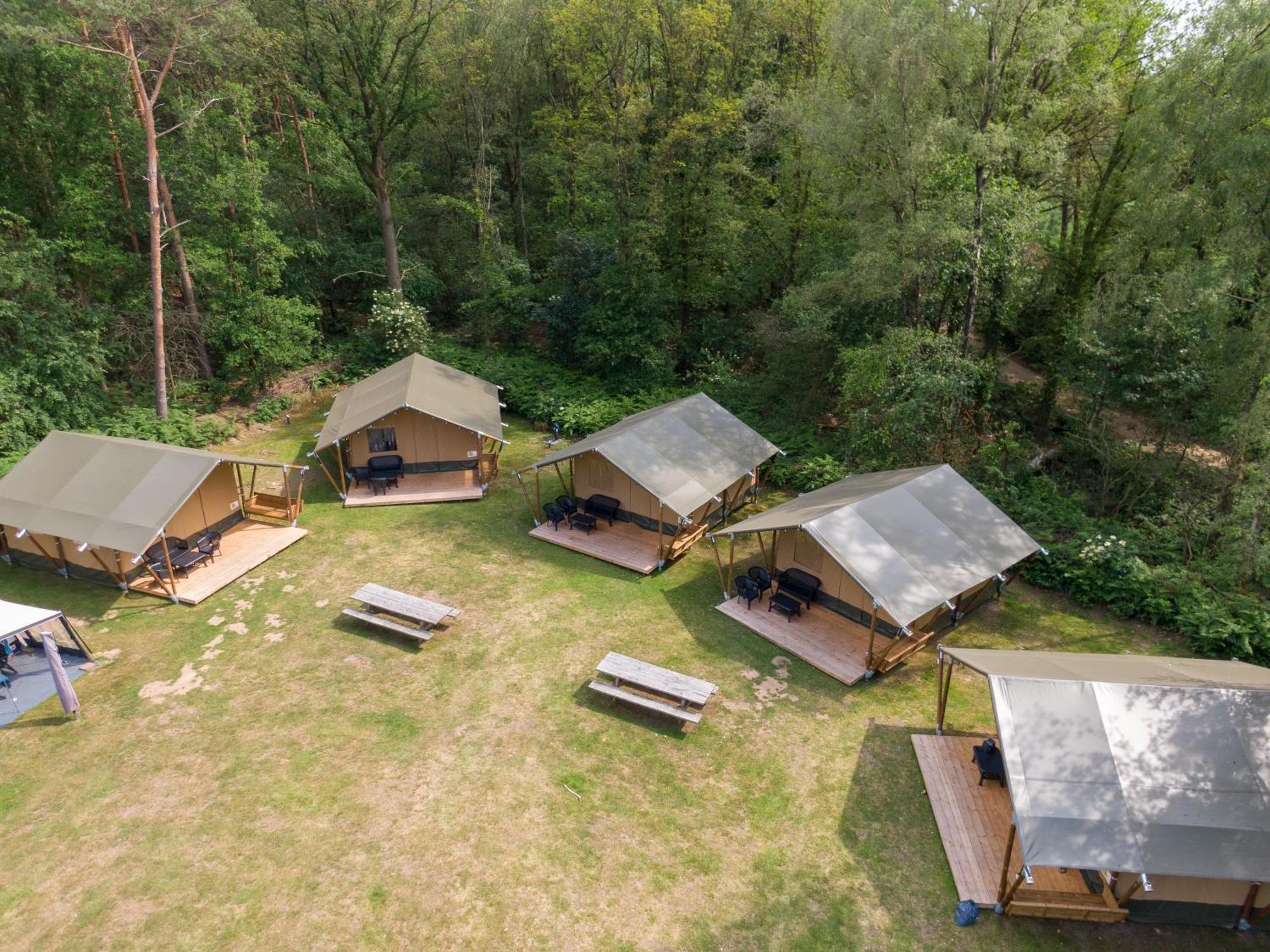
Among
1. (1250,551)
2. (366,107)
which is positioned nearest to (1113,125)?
(1250,551)

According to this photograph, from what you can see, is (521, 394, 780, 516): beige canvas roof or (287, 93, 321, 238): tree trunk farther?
(287, 93, 321, 238): tree trunk

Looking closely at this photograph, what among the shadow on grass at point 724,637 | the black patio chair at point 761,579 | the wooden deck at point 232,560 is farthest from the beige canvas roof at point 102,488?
the black patio chair at point 761,579

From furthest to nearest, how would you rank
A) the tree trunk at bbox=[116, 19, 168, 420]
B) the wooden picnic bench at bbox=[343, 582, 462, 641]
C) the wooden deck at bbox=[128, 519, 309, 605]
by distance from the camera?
the tree trunk at bbox=[116, 19, 168, 420] < the wooden deck at bbox=[128, 519, 309, 605] < the wooden picnic bench at bbox=[343, 582, 462, 641]

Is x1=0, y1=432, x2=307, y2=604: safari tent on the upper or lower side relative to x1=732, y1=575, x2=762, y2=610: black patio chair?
upper

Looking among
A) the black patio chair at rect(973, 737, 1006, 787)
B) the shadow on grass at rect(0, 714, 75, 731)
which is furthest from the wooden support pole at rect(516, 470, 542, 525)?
the black patio chair at rect(973, 737, 1006, 787)

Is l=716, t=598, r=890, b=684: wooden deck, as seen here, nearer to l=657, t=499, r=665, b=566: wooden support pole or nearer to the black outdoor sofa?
l=657, t=499, r=665, b=566: wooden support pole

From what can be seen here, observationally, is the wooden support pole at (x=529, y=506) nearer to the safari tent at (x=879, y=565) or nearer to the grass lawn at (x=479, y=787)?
the grass lawn at (x=479, y=787)
